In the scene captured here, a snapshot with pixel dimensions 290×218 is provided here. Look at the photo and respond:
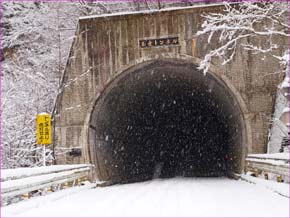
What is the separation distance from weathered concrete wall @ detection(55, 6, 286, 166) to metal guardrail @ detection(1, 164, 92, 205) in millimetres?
2579

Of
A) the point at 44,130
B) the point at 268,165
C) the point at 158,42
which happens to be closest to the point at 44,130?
the point at 44,130

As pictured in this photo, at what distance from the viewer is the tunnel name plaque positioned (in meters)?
13.8

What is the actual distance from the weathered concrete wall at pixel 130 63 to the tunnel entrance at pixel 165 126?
1.35ft

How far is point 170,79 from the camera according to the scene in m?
17.6

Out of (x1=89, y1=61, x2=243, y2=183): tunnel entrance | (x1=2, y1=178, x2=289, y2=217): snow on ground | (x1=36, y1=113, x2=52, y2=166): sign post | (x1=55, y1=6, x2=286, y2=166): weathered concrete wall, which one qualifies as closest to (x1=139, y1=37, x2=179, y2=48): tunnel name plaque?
(x1=55, y1=6, x2=286, y2=166): weathered concrete wall

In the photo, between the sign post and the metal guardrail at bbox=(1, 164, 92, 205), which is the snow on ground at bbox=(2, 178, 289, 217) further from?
the sign post

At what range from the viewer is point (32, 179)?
8078 mm

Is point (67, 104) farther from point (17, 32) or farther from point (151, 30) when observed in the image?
point (17, 32)

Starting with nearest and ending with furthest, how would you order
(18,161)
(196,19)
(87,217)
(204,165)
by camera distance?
(87,217), (196,19), (18,161), (204,165)

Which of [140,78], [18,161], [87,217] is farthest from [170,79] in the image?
[87,217]

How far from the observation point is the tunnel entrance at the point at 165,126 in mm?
14828

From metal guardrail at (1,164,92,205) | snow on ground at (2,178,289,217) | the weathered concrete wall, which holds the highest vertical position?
the weathered concrete wall

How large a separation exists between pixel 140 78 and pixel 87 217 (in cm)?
1028

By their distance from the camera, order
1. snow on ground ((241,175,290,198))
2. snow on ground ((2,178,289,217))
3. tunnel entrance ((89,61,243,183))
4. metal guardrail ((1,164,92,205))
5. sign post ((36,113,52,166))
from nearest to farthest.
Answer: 1. snow on ground ((2,178,289,217))
2. metal guardrail ((1,164,92,205))
3. snow on ground ((241,175,290,198))
4. sign post ((36,113,52,166))
5. tunnel entrance ((89,61,243,183))
